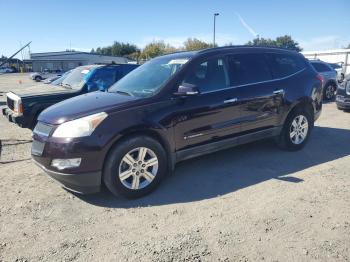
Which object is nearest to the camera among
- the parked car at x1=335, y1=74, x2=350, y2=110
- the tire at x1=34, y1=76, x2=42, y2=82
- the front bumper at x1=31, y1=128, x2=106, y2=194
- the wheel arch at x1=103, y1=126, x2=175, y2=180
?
the front bumper at x1=31, y1=128, x2=106, y2=194

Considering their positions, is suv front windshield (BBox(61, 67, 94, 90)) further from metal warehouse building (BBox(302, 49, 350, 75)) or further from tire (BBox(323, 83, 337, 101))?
metal warehouse building (BBox(302, 49, 350, 75))

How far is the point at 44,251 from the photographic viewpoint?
3182 mm

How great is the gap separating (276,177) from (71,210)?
111 inches

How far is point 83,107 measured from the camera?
4.28m

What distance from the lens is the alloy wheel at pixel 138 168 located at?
4.09 m

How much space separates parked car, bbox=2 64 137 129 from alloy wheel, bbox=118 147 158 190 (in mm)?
3537

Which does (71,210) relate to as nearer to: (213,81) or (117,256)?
(117,256)

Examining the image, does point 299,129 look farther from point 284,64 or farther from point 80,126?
point 80,126

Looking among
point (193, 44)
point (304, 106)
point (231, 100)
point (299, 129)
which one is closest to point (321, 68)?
point (304, 106)

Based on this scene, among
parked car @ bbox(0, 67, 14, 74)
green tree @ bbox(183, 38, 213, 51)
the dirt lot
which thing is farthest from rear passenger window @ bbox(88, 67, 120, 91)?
parked car @ bbox(0, 67, 14, 74)

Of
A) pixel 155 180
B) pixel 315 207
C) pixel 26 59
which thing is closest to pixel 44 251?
pixel 155 180

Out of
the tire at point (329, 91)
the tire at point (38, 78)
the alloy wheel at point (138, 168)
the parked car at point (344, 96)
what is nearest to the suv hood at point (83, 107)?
the alloy wheel at point (138, 168)

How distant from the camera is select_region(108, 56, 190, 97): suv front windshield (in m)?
4.63

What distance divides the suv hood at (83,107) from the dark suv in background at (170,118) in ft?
0.05
